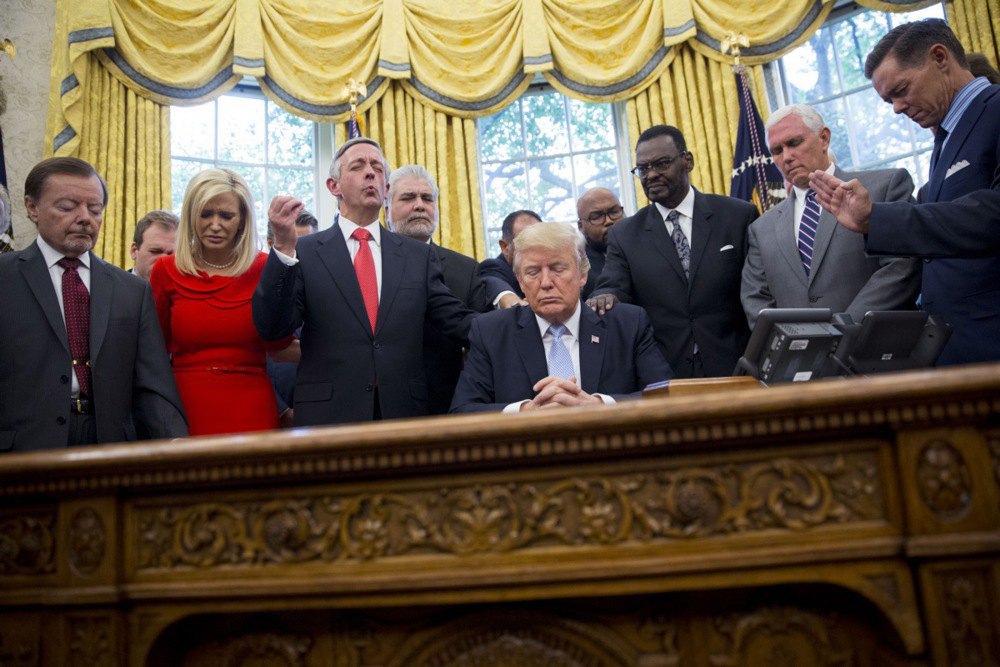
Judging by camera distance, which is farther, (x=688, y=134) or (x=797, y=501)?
(x=688, y=134)

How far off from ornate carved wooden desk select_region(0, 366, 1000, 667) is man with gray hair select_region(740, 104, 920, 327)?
1.51 m

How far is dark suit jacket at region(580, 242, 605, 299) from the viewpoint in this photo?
11.9 feet

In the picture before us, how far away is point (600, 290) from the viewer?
3.16 metres

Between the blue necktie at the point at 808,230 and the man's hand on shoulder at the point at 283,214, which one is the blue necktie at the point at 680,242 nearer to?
the blue necktie at the point at 808,230

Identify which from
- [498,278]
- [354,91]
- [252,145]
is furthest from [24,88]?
[498,278]

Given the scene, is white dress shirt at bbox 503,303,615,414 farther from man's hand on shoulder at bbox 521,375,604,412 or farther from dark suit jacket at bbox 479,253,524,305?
dark suit jacket at bbox 479,253,524,305

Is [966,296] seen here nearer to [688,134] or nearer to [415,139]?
[688,134]

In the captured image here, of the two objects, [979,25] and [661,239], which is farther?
[979,25]

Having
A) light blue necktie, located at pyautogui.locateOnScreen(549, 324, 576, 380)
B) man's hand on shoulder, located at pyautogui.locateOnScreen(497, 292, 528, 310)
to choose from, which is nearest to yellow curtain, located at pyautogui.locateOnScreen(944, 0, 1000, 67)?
man's hand on shoulder, located at pyautogui.locateOnScreen(497, 292, 528, 310)

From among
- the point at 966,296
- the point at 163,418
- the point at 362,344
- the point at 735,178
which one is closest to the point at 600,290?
the point at 362,344

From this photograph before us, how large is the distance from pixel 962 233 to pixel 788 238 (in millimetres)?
810

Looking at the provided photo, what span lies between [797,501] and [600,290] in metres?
1.99

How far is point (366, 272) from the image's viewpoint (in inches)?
116

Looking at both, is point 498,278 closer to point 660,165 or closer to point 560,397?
point 660,165
